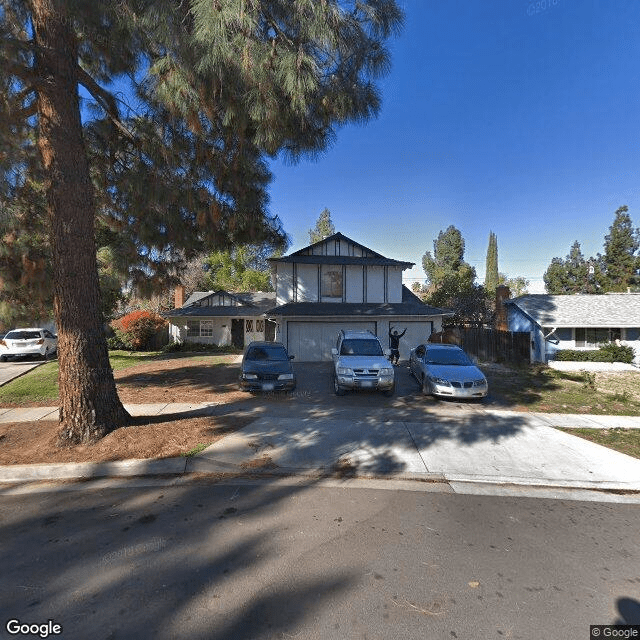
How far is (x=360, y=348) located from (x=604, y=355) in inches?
661

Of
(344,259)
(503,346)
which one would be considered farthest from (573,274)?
(344,259)

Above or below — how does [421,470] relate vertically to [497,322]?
below

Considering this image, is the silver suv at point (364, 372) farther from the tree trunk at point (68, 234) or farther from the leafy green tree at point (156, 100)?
the tree trunk at point (68, 234)

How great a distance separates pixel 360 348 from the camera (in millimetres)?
10984

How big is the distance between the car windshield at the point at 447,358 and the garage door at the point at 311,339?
23.3 ft

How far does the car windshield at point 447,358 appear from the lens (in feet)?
34.9

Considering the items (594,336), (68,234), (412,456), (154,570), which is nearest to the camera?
(154,570)

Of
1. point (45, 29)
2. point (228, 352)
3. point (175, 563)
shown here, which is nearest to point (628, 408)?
point (175, 563)

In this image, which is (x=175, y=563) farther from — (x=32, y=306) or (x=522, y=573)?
(x=32, y=306)

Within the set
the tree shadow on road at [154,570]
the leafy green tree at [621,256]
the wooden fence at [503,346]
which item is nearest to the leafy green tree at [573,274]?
the leafy green tree at [621,256]

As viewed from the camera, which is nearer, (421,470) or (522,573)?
(522,573)

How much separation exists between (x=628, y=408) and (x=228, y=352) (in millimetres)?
18323

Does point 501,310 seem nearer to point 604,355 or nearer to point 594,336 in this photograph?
point 594,336

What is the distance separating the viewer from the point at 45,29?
229 inches
